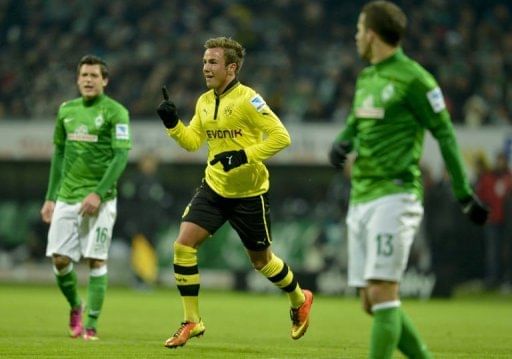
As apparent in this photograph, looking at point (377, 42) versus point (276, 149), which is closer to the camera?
point (377, 42)

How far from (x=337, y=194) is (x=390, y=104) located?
13.1m

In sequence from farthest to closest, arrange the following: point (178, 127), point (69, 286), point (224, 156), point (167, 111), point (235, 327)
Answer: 1. point (235, 327)
2. point (69, 286)
3. point (178, 127)
4. point (224, 156)
5. point (167, 111)

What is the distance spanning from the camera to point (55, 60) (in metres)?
23.5

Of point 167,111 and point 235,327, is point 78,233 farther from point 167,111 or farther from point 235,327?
point 235,327

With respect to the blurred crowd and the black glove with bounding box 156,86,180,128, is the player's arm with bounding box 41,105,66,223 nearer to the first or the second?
the black glove with bounding box 156,86,180,128

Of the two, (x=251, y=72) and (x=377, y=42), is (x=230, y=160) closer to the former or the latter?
(x=377, y=42)

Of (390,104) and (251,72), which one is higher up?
(251,72)

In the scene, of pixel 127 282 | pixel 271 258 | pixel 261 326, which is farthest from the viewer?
pixel 127 282

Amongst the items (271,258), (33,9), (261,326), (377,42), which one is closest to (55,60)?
(33,9)

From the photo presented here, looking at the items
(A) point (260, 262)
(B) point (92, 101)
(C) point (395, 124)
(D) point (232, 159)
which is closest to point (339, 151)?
(C) point (395, 124)

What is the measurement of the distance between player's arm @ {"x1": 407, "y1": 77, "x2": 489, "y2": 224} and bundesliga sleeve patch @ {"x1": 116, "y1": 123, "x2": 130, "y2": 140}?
15.0 ft

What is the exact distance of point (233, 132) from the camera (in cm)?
992

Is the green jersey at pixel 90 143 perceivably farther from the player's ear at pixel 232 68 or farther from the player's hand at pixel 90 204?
the player's ear at pixel 232 68

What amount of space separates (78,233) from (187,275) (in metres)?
1.58
